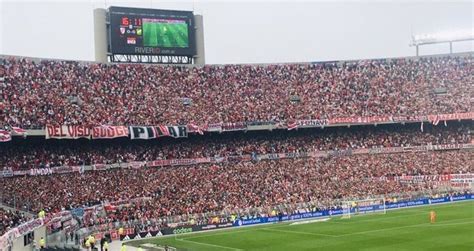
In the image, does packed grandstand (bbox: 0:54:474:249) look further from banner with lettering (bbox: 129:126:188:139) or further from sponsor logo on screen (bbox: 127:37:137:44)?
sponsor logo on screen (bbox: 127:37:137:44)

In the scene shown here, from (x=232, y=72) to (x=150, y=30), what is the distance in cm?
1138

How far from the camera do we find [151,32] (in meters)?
67.7

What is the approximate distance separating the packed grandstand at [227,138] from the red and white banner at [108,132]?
2.19 feet

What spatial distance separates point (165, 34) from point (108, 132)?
51.1ft

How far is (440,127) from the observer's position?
74.4 meters

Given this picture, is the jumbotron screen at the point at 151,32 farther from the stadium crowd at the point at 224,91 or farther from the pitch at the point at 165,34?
the stadium crowd at the point at 224,91

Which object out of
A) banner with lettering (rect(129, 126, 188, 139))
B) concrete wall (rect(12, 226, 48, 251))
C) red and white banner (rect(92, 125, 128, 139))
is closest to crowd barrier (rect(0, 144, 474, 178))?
banner with lettering (rect(129, 126, 188, 139))

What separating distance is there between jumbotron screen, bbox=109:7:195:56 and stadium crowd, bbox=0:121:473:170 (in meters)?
10.3

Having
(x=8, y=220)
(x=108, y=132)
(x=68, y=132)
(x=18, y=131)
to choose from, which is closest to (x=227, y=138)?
(x=108, y=132)

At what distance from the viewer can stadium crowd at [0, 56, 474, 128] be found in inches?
2301

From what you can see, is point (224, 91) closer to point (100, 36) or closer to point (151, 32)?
point (151, 32)

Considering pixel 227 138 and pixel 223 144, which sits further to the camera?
pixel 227 138

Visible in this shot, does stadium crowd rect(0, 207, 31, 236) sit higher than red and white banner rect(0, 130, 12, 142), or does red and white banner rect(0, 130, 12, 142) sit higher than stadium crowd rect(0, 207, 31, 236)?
red and white banner rect(0, 130, 12, 142)

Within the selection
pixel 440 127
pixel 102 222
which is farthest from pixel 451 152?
pixel 102 222
